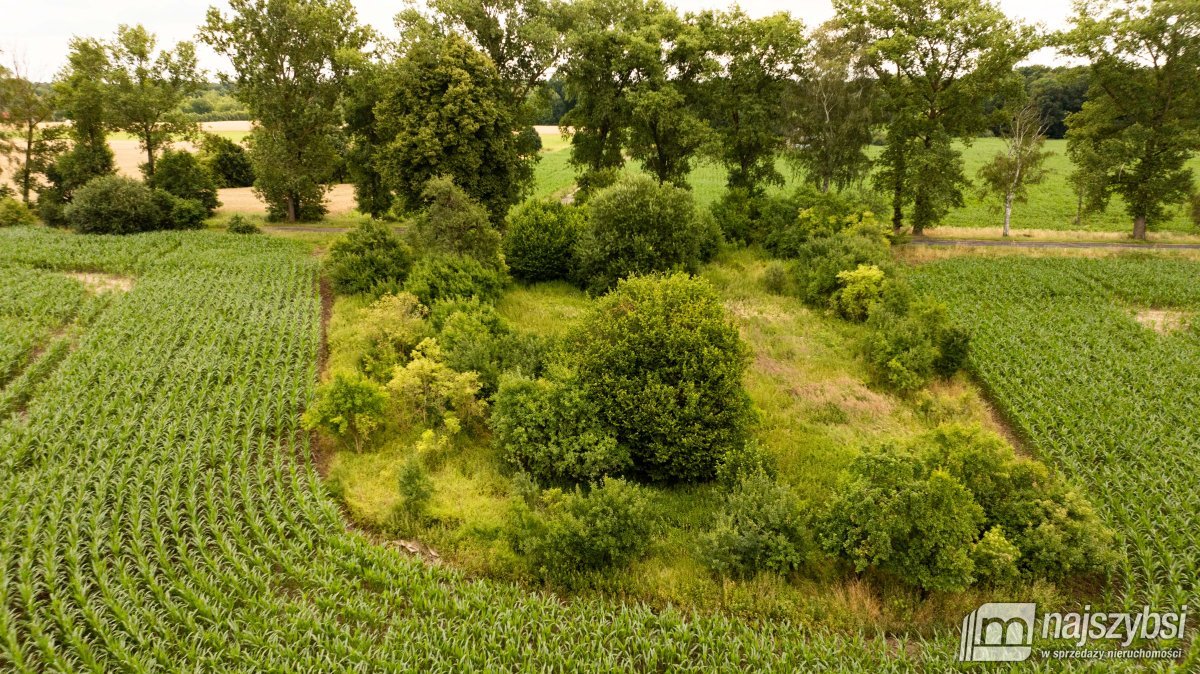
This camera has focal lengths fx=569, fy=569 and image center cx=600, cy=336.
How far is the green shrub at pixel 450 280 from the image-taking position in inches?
812

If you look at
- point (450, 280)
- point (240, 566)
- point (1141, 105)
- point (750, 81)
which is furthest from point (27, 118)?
point (1141, 105)

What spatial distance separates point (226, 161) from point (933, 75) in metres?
48.6

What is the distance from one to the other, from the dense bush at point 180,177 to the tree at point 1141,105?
160ft

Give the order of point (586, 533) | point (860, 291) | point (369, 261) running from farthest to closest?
1. point (369, 261)
2. point (860, 291)
3. point (586, 533)

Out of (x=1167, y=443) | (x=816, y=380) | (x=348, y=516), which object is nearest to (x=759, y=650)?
(x=348, y=516)

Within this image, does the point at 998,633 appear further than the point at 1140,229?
No

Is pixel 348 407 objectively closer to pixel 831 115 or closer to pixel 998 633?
pixel 998 633

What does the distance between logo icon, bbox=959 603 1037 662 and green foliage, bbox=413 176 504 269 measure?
19361mm

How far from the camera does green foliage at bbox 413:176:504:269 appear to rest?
22.9 m

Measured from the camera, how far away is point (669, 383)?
13758 millimetres

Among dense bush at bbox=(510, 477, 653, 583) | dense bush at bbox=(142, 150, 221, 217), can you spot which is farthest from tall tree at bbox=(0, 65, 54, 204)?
dense bush at bbox=(510, 477, 653, 583)

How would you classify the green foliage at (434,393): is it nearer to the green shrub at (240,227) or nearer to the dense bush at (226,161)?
the green shrub at (240,227)

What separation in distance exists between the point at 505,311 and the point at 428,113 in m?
9.58

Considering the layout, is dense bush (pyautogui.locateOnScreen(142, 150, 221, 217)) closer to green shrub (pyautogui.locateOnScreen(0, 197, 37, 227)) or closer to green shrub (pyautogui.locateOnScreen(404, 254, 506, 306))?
green shrub (pyautogui.locateOnScreen(0, 197, 37, 227))
